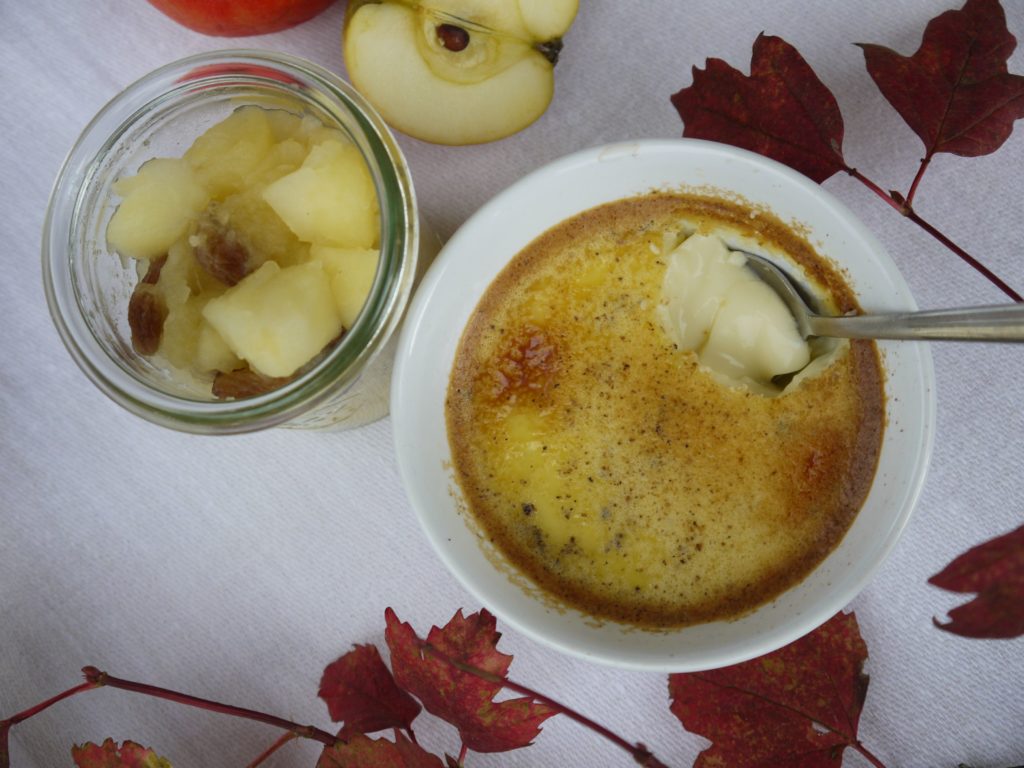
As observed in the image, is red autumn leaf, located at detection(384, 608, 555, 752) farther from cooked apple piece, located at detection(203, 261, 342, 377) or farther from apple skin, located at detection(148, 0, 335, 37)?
apple skin, located at detection(148, 0, 335, 37)

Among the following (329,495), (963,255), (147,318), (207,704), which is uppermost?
(147,318)

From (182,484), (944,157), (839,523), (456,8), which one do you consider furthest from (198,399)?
(944,157)

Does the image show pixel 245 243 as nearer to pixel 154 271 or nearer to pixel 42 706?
pixel 154 271

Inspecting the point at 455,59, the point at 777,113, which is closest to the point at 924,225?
the point at 777,113

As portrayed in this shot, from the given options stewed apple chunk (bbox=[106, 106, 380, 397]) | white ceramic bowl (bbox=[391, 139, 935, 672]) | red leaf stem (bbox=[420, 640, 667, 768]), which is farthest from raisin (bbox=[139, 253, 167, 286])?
red leaf stem (bbox=[420, 640, 667, 768])

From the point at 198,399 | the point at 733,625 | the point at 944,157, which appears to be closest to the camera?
the point at 198,399

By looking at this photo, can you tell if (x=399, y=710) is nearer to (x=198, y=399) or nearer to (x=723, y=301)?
(x=198, y=399)
